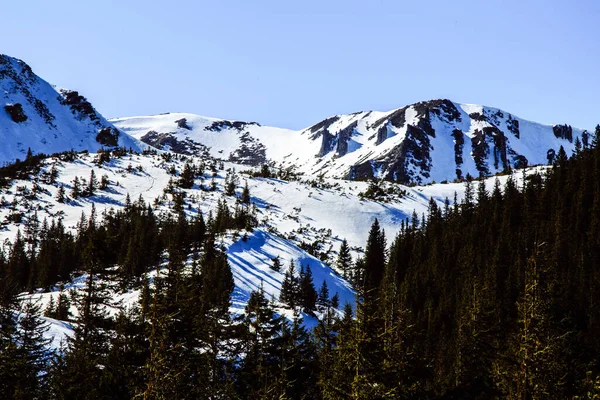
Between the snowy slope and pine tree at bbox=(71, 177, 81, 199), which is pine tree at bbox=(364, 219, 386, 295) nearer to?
the snowy slope

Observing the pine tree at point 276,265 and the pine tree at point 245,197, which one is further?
the pine tree at point 245,197

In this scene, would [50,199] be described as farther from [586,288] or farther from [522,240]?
[586,288]

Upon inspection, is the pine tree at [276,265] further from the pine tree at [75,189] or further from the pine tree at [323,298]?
the pine tree at [75,189]

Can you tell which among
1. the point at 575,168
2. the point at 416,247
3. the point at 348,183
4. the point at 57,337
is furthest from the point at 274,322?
the point at 348,183

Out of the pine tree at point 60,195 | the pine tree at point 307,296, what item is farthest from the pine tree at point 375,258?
the pine tree at point 60,195

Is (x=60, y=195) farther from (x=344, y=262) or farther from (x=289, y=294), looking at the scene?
(x=289, y=294)

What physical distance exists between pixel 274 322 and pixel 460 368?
14.1 m

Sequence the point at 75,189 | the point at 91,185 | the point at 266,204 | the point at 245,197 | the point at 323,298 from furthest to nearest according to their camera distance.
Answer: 1. the point at 266,204
2. the point at 91,185
3. the point at 245,197
4. the point at 75,189
5. the point at 323,298

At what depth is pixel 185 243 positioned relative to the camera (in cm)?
7606

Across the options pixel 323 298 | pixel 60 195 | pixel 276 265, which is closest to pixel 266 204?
pixel 60 195

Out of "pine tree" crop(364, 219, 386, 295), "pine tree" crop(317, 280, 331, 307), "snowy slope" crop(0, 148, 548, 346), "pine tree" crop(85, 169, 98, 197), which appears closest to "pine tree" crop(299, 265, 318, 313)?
"pine tree" crop(317, 280, 331, 307)

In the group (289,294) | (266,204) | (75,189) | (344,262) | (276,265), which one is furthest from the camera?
(266,204)

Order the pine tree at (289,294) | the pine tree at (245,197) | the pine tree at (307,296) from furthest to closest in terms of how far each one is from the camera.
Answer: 1. the pine tree at (245,197)
2. the pine tree at (307,296)
3. the pine tree at (289,294)

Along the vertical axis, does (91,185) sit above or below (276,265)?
above
